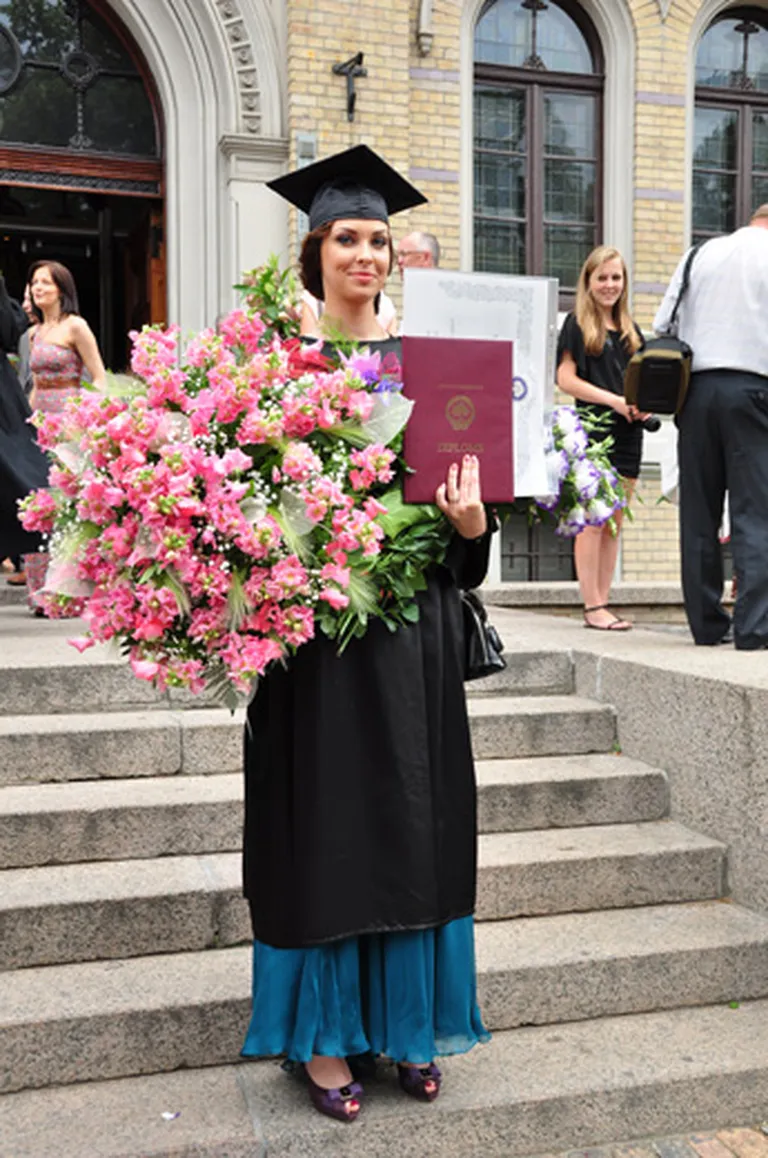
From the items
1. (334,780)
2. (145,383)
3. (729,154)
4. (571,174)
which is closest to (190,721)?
(334,780)

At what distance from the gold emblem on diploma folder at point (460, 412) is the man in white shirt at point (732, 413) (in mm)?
2592

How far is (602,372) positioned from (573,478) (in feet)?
9.15

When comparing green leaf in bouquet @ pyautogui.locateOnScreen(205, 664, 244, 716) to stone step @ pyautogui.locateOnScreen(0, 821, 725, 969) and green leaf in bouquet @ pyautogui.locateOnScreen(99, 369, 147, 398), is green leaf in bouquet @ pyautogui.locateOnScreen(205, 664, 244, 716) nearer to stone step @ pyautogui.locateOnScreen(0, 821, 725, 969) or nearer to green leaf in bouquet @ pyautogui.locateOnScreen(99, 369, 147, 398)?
green leaf in bouquet @ pyautogui.locateOnScreen(99, 369, 147, 398)

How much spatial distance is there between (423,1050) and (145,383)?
5.46ft

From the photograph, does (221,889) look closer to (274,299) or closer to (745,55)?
(274,299)

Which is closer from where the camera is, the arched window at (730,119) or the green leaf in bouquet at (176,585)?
the green leaf in bouquet at (176,585)

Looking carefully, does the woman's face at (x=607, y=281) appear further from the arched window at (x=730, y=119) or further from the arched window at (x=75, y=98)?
the arched window at (x=730, y=119)

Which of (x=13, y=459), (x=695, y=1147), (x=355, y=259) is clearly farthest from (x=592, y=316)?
(x=695, y=1147)

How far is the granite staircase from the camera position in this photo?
297cm

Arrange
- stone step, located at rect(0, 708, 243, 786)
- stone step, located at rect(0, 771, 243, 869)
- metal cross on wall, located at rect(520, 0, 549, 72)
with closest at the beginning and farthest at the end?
1. stone step, located at rect(0, 771, 243, 869)
2. stone step, located at rect(0, 708, 243, 786)
3. metal cross on wall, located at rect(520, 0, 549, 72)

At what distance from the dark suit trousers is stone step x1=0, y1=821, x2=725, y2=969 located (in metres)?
1.13

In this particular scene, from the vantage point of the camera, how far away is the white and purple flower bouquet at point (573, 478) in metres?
3.07

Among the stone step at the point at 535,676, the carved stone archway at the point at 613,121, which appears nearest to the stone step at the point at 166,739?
Answer: the stone step at the point at 535,676

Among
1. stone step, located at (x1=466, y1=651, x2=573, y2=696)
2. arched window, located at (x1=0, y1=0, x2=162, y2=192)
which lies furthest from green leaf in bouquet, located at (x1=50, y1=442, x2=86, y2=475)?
arched window, located at (x1=0, y1=0, x2=162, y2=192)
